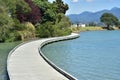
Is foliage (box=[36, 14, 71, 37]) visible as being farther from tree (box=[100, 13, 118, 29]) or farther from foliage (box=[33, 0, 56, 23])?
tree (box=[100, 13, 118, 29])

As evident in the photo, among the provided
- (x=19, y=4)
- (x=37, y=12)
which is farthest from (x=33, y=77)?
(x=37, y=12)

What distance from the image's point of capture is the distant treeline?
50362 mm

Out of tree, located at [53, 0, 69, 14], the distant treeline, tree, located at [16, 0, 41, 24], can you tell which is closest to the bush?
the distant treeline

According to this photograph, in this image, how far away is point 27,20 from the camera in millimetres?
65062

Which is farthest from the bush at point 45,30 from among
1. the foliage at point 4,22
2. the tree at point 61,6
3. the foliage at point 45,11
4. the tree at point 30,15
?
the tree at point 61,6

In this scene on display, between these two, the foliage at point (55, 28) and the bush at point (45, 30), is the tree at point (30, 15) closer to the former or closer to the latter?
the foliage at point (55, 28)

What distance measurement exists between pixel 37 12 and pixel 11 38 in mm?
14448

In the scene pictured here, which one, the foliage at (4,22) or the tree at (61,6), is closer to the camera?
the foliage at (4,22)

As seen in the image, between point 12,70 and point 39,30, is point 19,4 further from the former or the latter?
point 12,70

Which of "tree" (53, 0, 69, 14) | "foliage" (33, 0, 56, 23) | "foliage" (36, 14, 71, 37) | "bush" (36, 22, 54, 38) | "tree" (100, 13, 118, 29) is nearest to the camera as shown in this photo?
"bush" (36, 22, 54, 38)

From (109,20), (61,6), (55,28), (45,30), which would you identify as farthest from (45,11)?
(109,20)

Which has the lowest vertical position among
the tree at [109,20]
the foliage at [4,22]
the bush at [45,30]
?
the tree at [109,20]

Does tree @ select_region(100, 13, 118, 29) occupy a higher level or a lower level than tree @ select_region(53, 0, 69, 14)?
lower

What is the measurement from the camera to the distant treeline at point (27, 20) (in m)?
50.4
